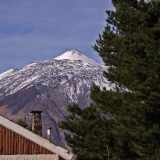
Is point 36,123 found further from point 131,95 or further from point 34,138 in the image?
point 131,95

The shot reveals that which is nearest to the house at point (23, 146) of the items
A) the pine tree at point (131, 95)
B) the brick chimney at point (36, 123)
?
the brick chimney at point (36, 123)

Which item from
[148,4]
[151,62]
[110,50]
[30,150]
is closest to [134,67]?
[151,62]

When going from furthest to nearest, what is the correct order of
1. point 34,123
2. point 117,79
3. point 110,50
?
point 110,50 < point 117,79 < point 34,123

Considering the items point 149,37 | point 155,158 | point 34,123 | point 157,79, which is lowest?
point 155,158

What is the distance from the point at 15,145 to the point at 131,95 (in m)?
9.65

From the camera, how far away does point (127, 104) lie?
28250 mm

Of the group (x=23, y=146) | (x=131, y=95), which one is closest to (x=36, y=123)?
(x=23, y=146)

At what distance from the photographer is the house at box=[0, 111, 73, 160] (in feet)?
70.8

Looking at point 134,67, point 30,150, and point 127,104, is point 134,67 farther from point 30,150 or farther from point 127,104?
point 30,150

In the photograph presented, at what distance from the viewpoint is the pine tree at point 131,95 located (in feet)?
88.8

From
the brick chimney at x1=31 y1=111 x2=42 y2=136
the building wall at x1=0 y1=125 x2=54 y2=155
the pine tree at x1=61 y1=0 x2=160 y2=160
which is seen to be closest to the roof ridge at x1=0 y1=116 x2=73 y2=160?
the building wall at x1=0 y1=125 x2=54 y2=155

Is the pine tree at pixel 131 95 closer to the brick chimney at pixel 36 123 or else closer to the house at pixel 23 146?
the brick chimney at pixel 36 123

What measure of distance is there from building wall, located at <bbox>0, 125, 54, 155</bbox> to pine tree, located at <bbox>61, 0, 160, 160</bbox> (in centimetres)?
684

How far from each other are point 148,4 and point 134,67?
3.85 metres
